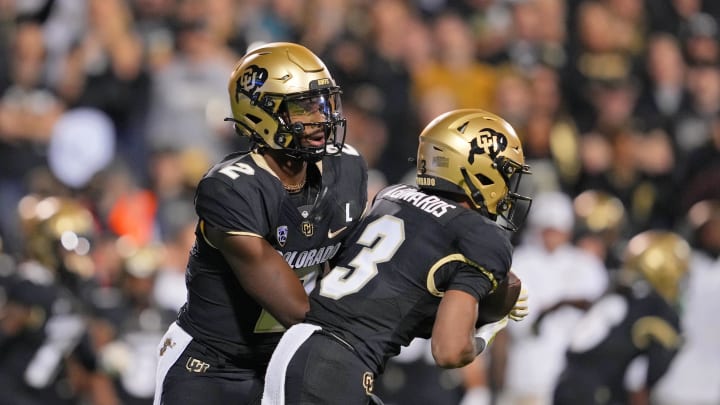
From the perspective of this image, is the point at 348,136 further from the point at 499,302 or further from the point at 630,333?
the point at 499,302

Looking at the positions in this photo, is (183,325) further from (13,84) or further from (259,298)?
(13,84)

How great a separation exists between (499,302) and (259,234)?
2.85ft

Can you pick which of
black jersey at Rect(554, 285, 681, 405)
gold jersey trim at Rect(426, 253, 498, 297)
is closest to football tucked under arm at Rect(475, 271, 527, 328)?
gold jersey trim at Rect(426, 253, 498, 297)

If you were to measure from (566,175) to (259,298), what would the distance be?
6.57 m

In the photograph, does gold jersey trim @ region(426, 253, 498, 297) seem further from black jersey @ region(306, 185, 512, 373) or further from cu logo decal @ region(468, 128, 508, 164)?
cu logo decal @ region(468, 128, 508, 164)

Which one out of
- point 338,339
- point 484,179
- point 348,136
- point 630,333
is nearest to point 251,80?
point 484,179

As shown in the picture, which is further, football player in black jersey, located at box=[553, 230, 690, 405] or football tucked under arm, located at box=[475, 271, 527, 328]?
football player in black jersey, located at box=[553, 230, 690, 405]

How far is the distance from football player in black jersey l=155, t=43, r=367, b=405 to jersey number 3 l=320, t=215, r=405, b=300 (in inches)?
4.9

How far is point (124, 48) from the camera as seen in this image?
428 inches

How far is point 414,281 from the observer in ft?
16.1

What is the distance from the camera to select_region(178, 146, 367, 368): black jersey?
5047 millimetres

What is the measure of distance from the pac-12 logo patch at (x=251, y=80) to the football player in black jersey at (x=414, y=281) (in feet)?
2.01

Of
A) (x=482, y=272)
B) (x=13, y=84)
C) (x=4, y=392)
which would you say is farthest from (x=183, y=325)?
(x=13, y=84)

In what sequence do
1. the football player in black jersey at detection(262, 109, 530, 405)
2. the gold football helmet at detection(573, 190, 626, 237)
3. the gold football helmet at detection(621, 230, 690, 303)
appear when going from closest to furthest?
the football player in black jersey at detection(262, 109, 530, 405) < the gold football helmet at detection(621, 230, 690, 303) < the gold football helmet at detection(573, 190, 626, 237)
